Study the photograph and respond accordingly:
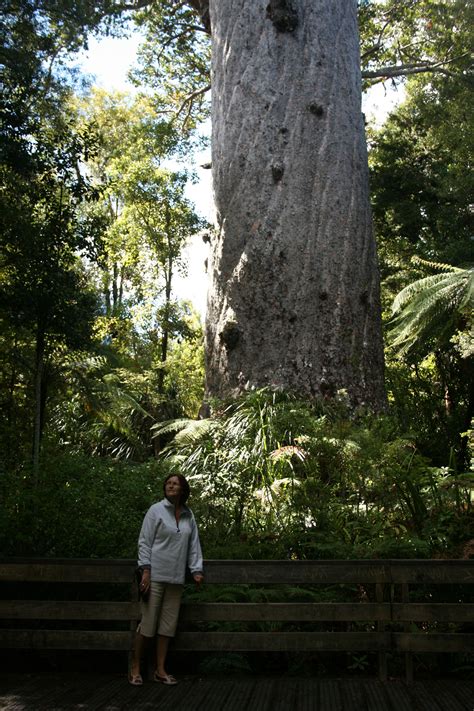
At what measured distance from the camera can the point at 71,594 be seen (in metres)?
4.09

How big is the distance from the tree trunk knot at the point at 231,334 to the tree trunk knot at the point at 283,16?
9.86 ft

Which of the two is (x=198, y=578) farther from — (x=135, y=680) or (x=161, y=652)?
(x=135, y=680)

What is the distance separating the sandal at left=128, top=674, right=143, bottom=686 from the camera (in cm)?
351

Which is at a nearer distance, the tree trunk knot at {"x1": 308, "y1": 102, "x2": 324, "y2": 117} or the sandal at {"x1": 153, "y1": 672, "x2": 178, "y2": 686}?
the sandal at {"x1": 153, "y1": 672, "x2": 178, "y2": 686}

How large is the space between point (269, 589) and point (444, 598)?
2.87ft

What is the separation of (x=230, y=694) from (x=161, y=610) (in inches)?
20.0

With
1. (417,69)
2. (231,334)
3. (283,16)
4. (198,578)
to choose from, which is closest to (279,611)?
(198,578)

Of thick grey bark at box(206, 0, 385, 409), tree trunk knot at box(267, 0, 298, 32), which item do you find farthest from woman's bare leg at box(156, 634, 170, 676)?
tree trunk knot at box(267, 0, 298, 32)

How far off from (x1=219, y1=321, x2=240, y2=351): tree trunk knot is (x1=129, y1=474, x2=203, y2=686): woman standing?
10.4ft

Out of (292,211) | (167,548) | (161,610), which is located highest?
(292,211)

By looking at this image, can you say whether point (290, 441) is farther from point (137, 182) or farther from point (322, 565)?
point (137, 182)

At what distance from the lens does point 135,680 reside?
3.52 m

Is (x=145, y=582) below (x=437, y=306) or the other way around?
below

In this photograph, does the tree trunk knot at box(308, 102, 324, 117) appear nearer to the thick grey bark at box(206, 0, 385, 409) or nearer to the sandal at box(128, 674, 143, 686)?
the thick grey bark at box(206, 0, 385, 409)
